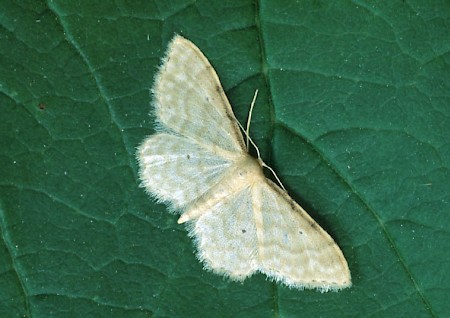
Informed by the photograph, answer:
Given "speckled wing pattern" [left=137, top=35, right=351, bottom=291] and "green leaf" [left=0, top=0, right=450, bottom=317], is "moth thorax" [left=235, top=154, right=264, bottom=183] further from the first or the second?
"green leaf" [left=0, top=0, right=450, bottom=317]

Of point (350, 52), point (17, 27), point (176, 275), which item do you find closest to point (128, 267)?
point (176, 275)

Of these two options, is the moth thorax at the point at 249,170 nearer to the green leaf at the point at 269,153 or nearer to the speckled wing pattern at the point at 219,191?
the speckled wing pattern at the point at 219,191

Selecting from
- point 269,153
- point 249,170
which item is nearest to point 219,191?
point 249,170

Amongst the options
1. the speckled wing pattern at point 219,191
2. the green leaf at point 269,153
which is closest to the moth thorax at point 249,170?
the speckled wing pattern at point 219,191

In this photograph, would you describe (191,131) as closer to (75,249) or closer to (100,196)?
(100,196)
